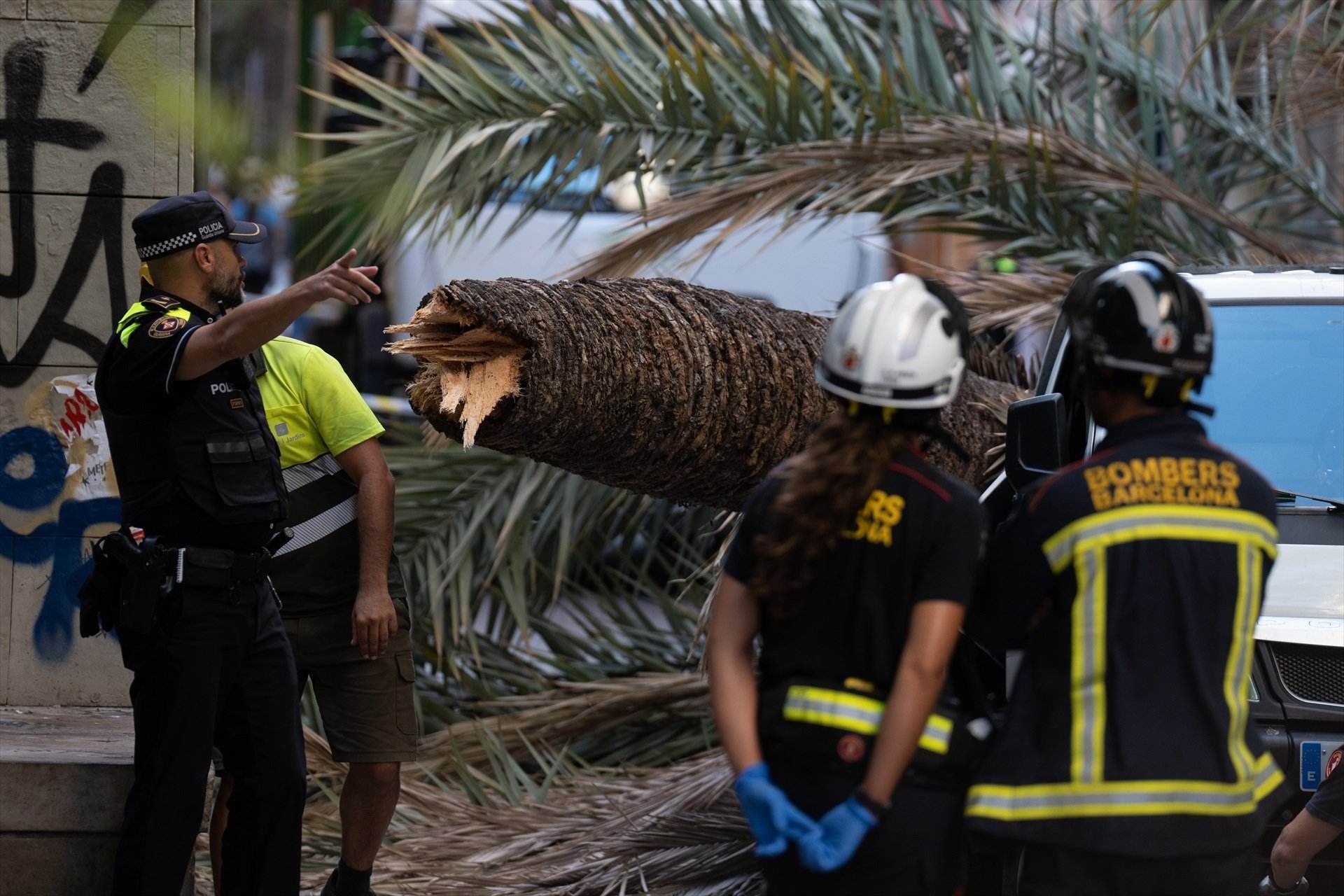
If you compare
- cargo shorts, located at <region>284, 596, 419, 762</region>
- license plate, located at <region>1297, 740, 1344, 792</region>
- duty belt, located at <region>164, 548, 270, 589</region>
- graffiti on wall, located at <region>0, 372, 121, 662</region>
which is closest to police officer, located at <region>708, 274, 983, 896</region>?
duty belt, located at <region>164, 548, 270, 589</region>

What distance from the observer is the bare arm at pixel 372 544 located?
4.48 meters

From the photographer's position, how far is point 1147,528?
268 centimetres

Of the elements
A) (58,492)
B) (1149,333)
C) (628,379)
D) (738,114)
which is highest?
(738,114)

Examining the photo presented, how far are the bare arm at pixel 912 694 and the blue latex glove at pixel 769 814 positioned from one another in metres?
0.12

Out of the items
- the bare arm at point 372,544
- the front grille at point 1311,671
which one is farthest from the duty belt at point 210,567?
the front grille at point 1311,671

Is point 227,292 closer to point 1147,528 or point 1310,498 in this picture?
point 1147,528

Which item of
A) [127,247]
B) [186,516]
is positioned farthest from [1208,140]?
[186,516]

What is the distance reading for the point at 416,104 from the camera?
737 cm

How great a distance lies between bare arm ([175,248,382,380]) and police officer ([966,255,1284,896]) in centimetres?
158

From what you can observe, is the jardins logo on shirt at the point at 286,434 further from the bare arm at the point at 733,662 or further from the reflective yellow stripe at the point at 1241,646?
the reflective yellow stripe at the point at 1241,646

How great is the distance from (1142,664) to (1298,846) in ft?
4.71

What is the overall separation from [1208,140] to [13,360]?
20.0 ft

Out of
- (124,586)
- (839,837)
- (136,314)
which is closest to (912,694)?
(839,837)

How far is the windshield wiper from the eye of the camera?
4.76 m
